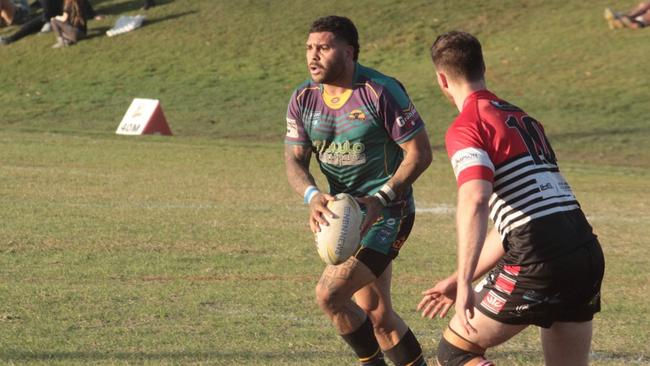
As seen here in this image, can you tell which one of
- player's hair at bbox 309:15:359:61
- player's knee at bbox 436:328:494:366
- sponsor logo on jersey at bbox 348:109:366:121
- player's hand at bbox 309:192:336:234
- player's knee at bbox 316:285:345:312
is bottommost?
player's knee at bbox 316:285:345:312

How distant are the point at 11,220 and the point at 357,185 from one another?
23.0 ft

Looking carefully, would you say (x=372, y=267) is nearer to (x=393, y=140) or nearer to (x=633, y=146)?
(x=393, y=140)

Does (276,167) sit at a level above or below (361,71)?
below

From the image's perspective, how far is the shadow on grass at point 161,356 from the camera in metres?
7.61

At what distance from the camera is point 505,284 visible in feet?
19.0

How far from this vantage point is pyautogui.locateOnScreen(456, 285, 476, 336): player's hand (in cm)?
551

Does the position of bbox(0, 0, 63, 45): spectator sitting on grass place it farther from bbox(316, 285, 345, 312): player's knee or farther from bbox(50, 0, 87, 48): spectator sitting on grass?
bbox(316, 285, 345, 312): player's knee

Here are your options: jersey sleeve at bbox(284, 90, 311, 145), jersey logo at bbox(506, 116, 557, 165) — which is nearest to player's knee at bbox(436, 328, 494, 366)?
jersey logo at bbox(506, 116, 557, 165)

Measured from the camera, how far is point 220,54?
37875 mm

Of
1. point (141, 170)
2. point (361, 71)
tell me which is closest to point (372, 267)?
point (361, 71)

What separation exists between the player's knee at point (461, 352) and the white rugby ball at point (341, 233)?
4.08 feet

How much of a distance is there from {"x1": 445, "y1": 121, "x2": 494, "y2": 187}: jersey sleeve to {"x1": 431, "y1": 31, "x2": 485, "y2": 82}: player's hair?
0.29 meters

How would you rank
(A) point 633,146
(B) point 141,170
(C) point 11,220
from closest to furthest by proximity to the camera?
(C) point 11,220
(B) point 141,170
(A) point 633,146

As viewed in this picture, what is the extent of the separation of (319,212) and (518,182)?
5.29 ft
